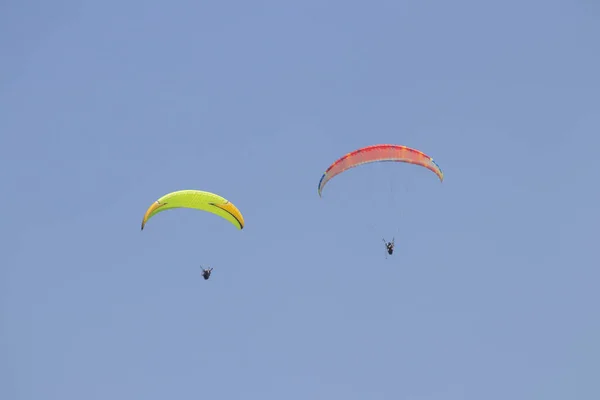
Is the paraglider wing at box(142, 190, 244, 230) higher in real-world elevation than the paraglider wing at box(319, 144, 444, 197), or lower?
lower

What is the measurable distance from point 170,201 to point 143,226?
180 cm

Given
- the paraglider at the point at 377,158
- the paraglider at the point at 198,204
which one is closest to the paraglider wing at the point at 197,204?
the paraglider at the point at 198,204

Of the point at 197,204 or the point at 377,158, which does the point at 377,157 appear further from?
the point at 197,204

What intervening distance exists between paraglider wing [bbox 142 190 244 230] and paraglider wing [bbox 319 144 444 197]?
16.7 ft

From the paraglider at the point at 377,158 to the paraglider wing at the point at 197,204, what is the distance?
5.04m

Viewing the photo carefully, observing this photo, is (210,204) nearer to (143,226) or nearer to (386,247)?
(143,226)

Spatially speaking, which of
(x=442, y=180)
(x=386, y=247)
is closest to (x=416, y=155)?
(x=442, y=180)

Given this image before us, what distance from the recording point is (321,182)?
5356cm

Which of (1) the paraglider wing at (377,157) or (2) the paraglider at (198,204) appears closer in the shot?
(1) the paraglider wing at (377,157)

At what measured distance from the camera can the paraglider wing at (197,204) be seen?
55.1m

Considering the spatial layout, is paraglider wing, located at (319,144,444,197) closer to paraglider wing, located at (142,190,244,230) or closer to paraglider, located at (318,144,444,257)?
paraglider, located at (318,144,444,257)

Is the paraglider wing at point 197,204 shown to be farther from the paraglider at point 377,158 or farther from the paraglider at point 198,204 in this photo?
the paraglider at point 377,158

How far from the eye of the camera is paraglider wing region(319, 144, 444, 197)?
5225 cm

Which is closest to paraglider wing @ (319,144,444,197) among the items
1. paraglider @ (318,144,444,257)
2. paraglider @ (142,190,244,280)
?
paraglider @ (318,144,444,257)
